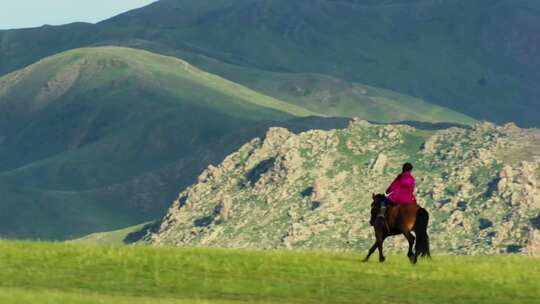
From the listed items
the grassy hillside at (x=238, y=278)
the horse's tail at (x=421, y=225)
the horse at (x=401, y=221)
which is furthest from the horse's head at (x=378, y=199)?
the grassy hillside at (x=238, y=278)

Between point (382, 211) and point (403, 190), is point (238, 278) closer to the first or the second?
point (382, 211)

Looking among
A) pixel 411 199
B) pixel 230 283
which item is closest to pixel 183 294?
pixel 230 283

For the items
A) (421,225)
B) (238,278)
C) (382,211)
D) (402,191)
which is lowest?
(238,278)

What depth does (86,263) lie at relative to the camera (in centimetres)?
4284

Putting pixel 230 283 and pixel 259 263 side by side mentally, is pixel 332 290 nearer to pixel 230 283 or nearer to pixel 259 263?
pixel 230 283

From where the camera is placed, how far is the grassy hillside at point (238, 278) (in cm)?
3688

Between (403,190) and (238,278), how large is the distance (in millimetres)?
6067

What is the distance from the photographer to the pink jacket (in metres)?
43.2

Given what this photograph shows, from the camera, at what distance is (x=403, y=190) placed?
43188mm

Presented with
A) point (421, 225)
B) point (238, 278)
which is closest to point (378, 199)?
point (421, 225)

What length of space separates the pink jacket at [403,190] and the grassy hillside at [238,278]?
200 cm

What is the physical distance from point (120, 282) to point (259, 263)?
6227 millimetres

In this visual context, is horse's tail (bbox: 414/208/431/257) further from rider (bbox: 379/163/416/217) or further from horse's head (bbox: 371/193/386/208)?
horse's head (bbox: 371/193/386/208)

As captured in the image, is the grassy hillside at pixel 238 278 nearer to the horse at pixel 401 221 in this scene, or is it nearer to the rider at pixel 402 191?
the horse at pixel 401 221
